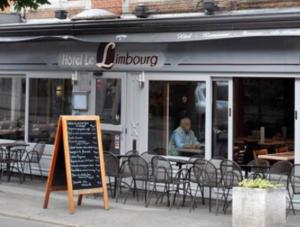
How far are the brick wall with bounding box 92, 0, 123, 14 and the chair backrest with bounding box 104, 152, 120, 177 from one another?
12.3 ft

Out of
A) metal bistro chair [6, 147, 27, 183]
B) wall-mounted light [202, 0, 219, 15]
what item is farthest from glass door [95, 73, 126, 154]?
wall-mounted light [202, 0, 219, 15]

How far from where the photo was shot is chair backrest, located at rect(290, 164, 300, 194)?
11031 mm

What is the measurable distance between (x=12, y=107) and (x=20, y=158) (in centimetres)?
223

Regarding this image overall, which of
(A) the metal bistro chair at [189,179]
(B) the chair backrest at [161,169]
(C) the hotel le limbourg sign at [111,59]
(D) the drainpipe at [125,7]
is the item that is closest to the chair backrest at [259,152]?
(A) the metal bistro chair at [189,179]

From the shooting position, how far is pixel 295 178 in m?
11.2

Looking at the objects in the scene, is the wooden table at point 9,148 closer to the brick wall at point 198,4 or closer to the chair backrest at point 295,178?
the brick wall at point 198,4

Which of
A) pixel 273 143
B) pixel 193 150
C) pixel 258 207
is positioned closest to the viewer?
pixel 258 207

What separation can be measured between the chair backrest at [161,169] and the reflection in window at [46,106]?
158 inches

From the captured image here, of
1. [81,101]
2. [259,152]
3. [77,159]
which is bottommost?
[77,159]

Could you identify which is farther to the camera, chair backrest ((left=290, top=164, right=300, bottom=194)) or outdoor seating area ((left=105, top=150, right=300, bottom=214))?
outdoor seating area ((left=105, top=150, right=300, bottom=214))

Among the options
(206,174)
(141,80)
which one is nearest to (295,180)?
(206,174)

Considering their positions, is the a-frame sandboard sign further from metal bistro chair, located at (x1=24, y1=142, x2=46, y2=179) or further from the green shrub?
metal bistro chair, located at (x1=24, y1=142, x2=46, y2=179)

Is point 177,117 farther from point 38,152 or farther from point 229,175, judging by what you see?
point 38,152

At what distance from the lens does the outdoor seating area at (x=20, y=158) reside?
14859 millimetres
